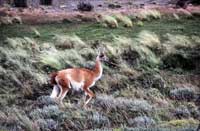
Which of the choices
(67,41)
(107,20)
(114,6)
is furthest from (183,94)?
(114,6)

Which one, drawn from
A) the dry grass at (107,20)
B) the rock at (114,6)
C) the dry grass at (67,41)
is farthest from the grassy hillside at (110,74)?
the rock at (114,6)

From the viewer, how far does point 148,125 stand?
8047 mm

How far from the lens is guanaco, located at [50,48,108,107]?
9234 mm

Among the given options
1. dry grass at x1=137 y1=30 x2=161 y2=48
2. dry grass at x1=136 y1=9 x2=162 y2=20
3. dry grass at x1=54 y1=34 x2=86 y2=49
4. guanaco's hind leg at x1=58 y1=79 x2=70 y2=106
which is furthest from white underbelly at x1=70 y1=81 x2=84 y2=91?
dry grass at x1=136 y1=9 x2=162 y2=20

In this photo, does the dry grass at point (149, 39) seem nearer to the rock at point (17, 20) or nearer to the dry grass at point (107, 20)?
the dry grass at point (107, 20)

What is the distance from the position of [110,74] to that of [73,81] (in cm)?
145

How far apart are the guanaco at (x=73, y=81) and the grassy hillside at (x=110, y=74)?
163mm

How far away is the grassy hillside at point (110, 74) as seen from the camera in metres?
8.48

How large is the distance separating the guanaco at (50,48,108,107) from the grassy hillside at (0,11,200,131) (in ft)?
0.54

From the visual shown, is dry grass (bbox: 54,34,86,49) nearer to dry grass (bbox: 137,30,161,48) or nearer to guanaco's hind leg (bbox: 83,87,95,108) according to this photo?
dry grass (bbox: 137,30,161,48)

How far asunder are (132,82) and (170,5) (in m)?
3.93

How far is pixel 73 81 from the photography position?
30.7 ft

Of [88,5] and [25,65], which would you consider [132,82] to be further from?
[88,5]

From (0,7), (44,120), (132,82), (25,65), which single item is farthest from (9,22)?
(44,120)
